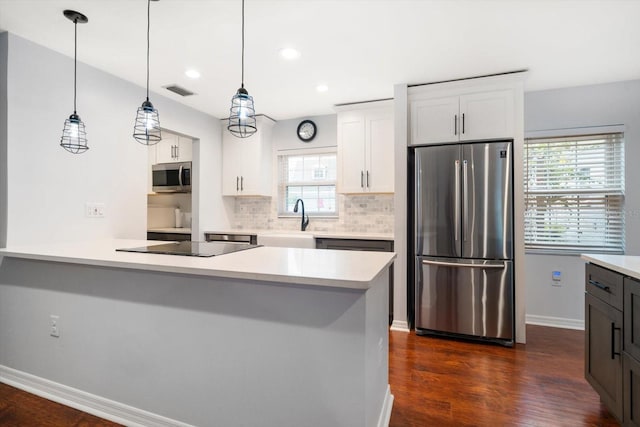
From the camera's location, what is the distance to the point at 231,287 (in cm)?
161

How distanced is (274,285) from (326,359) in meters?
0.39

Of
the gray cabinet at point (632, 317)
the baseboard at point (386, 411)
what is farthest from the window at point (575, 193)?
the baseboard at point (386, 411)

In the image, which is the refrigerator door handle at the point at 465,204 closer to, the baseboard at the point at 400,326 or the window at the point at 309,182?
the baseboard at the point at 400,326

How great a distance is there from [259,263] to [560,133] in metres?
3.33

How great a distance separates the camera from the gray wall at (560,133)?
3.12 meters

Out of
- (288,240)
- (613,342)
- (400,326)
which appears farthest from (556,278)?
(288,240)

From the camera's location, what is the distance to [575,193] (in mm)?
3299

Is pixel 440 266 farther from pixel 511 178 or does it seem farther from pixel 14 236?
pixel 14 236

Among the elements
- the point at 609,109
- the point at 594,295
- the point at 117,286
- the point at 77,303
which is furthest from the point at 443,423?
the point at 609,109

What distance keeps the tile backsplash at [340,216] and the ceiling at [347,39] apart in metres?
1.36

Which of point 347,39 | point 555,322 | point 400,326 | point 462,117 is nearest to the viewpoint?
point 347,39

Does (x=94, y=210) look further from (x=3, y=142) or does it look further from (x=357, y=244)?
(x=357, y=244)

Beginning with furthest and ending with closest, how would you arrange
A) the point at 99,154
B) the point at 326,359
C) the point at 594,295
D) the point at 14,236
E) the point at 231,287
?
the point at 99,154 → the point at 14,236 → the point at 594,295 → the point at 231,287 → the point at 326,359

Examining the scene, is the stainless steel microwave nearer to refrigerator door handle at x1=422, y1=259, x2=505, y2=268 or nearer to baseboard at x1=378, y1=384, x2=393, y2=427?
refrigerator door handle at x1=422, y1=259, x2=505, y2=268
